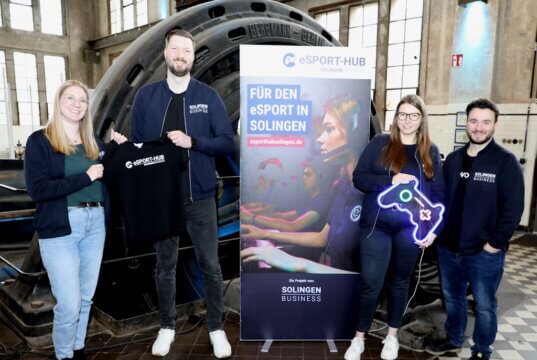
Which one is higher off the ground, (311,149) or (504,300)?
(311,149)

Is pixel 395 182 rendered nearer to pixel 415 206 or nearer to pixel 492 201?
pixel 415 206

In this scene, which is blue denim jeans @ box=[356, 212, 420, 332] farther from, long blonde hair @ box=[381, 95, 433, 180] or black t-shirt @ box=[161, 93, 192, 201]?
black t-shirt @ box=[161, 93, 192, 201]

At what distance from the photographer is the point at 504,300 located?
149 inches

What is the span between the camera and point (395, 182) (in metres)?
2.21

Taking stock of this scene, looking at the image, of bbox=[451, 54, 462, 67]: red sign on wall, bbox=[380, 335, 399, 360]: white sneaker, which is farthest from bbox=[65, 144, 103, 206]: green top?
bbox=[451, 54, 462, 67]: red sign on wall

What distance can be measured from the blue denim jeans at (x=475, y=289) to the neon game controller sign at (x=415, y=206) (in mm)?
335

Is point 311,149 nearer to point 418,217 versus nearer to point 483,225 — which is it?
point 418,217

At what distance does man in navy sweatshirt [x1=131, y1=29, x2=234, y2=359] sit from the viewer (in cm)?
220

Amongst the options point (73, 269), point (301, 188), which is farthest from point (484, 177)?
point (73, 269)

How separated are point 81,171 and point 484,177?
220cm

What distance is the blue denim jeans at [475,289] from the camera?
232 centimetres

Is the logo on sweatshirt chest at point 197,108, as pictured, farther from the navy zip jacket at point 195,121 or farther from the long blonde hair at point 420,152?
the long blonde hair at point 420,152

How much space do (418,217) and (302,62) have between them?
3.77 feet

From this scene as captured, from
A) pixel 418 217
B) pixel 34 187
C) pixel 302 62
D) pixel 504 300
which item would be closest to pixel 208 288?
pixel 34 187
